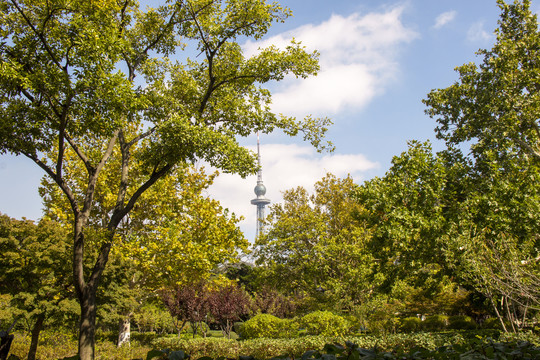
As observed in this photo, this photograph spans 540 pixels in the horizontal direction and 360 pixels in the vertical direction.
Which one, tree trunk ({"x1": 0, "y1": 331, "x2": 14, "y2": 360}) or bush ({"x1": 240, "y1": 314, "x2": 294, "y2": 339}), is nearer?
tree trunk ({"x1": 0, "y1": 331, "x2": 14, "y2": 360})

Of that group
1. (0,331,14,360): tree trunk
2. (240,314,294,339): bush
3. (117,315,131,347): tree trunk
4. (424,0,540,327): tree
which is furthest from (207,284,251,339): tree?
(0,331,14,360): tree trunk

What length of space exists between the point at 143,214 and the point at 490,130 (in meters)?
17.3

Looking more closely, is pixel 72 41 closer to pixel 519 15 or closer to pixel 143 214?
pixel 143 214

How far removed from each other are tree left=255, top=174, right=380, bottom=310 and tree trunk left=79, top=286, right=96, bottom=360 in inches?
553

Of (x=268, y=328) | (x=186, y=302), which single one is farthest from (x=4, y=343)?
(x=186, y=302)

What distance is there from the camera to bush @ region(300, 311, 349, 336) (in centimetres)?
1692

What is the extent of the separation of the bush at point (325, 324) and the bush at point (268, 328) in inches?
71.0

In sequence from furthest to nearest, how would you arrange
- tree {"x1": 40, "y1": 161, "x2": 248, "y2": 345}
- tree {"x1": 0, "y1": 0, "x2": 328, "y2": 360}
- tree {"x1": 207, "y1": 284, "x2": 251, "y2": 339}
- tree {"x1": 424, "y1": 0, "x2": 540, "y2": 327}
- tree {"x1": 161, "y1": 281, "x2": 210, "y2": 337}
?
tree {"x1": 207, "y1": 284, "x2": 251, "y2": 339} → tree {"x1": 161, "y1": 281, "x2": 210, "y2": 337} → tree {"x1": 40, "y1": 161, "x2": 248, "y2": 345} → tree {"x1": 424, "y1": 0, "x2": 540, "y2": 327} → tree {"x1": 0, "y1": 0, "x2": 328, "y2": 360}

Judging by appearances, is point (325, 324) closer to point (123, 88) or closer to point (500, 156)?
point (500, 156)

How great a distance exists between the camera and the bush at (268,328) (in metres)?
18.6

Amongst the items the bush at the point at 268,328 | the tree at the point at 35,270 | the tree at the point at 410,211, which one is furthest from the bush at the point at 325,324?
the tree at the point at 35,270

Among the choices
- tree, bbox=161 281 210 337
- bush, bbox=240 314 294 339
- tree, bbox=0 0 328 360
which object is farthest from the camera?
→ tree, bbox=161 281 210 337

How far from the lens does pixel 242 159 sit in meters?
10.2

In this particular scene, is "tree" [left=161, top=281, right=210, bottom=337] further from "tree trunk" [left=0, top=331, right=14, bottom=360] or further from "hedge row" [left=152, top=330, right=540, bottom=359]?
"tree trunk" [left=0, top=331, right=14, bottom=360]
